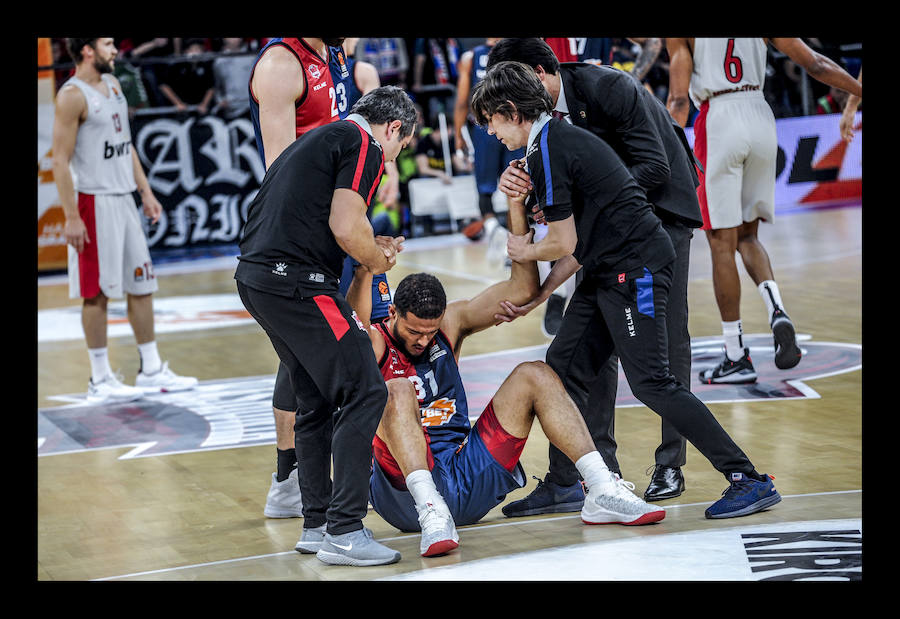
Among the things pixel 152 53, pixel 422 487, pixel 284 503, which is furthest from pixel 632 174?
pixel 152 53

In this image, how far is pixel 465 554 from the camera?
3.82m

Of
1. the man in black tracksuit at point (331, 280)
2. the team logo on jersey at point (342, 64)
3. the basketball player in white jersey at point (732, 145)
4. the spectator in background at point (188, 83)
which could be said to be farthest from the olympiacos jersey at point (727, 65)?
the spectator in background at point (188, 83)

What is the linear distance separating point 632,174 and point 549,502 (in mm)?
1297

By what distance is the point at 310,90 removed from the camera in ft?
15.4

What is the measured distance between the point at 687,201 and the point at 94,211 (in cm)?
403

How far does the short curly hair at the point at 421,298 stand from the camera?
161 inches

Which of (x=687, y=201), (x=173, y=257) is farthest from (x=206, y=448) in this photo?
(x=173, y=257)

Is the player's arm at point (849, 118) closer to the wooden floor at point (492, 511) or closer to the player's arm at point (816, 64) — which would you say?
the player's arm at point (816, 64)

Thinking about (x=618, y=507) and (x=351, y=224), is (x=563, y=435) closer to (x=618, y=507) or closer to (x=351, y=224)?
(x=618, y=507)

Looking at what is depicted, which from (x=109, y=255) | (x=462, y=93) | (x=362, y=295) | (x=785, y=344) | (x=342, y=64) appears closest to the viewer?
(x=362, y=295)

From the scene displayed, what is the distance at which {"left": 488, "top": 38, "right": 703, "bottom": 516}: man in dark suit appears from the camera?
4.39m

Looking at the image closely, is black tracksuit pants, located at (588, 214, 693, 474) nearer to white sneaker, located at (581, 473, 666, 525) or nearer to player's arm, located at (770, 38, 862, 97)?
white sneaker, located at (581, 473, 666, 525)

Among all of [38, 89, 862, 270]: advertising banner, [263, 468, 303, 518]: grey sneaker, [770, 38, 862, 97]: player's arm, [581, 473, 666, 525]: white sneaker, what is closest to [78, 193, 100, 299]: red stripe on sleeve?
[263, 468, 303, 518]: grey sneaker

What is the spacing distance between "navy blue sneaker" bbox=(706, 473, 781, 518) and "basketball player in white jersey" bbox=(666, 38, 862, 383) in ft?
7.43
